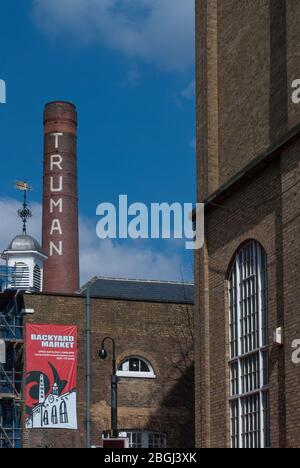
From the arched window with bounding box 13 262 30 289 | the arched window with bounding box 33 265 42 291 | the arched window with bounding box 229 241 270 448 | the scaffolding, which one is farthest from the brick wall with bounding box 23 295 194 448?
the arched window with bounding box 33 265 42 291

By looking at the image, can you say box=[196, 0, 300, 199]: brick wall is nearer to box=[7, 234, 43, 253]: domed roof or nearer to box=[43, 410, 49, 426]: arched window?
box=[43, 410, 49, 426]: arched window

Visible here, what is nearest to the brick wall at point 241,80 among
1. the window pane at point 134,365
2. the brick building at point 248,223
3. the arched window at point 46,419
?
the brick building at point 248,223

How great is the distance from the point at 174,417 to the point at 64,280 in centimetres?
2038

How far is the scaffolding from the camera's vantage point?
40094 millimetres

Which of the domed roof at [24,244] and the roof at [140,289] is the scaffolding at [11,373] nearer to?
the roof at [140,289]

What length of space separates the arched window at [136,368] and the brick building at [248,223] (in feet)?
52.5

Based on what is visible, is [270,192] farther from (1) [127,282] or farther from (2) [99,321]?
(1) [127,282]

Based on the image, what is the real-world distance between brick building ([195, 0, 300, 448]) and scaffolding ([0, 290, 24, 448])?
655 inches

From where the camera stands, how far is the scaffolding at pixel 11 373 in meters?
40.1

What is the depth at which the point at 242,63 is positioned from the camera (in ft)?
80.4

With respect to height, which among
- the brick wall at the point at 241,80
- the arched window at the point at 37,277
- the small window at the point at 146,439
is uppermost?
the arched window at the point at 37,277

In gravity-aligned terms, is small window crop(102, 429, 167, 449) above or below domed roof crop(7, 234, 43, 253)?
below

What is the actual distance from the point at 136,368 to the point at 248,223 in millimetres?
18950

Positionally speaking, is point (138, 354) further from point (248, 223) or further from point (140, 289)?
point (248, 223)
